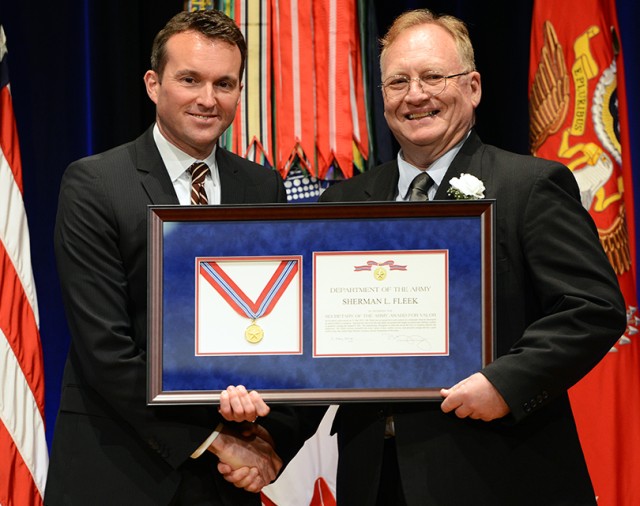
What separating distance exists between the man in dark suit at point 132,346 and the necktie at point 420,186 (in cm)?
53

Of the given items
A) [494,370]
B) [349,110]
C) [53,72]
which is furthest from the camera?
[53,72]

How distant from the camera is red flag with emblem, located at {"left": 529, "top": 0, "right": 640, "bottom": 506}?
A: 11.6 feet

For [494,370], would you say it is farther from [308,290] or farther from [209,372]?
[209,372]

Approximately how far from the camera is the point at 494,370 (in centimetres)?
201

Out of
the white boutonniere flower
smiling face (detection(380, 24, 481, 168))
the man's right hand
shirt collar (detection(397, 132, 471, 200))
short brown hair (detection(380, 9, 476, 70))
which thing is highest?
short brown hair (detection(380, 9, 476, 70))

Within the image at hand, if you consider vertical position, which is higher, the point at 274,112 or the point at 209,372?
the point at 274,112

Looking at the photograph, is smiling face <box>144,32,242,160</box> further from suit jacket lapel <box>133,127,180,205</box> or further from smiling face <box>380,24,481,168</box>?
smiling face <box>380,24,481,168</box>

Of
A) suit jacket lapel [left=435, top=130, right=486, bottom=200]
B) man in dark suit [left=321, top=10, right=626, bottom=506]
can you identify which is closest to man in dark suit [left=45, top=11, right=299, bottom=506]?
man in dark suit [left=321, top=10, right=626, bottom=506]

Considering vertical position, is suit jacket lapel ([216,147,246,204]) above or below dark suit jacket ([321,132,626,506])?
above

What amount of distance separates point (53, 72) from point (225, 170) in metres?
1.91

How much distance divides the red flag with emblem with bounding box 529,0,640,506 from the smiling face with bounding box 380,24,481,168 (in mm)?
1328

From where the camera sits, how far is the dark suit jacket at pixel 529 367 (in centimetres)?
203

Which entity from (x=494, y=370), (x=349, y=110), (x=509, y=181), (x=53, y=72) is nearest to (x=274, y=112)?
(x=349, y=110)

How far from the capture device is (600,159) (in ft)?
11.8
